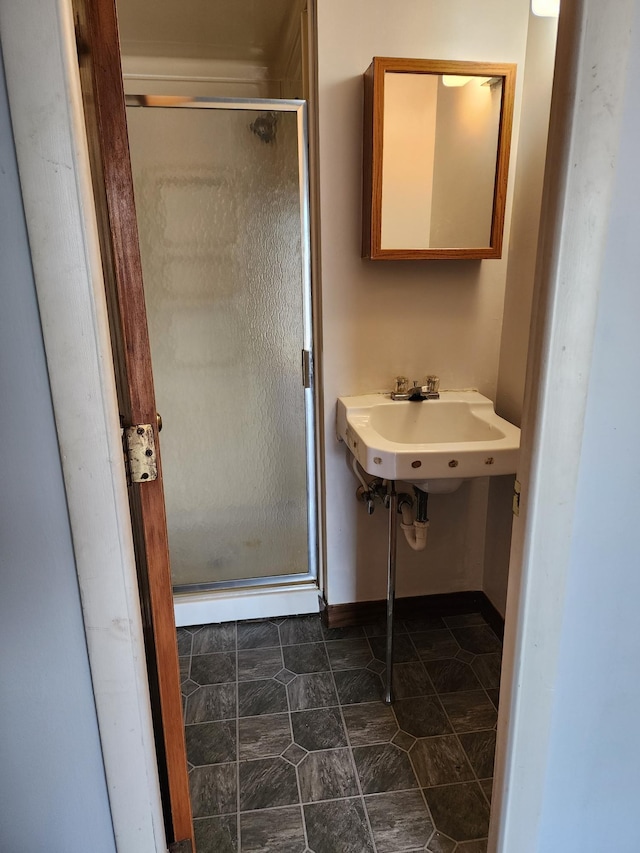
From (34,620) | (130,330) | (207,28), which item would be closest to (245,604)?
(34,620)

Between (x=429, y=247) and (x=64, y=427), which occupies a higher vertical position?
(x=429, y=247)

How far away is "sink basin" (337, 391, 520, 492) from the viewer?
145cm

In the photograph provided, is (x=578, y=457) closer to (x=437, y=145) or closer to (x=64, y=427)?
(x=64, y=427)

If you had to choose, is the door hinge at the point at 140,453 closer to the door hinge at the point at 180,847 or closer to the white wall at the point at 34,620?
the white wall at the point at 34,620

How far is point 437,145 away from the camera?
5.54ft

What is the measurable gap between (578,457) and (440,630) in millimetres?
1451

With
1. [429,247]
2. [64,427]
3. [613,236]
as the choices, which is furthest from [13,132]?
[429,247]

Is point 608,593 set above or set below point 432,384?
below

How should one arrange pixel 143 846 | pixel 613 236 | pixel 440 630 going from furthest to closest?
pixel 440 630, pixel 143 846, pixel 613 236

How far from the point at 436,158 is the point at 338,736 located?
70.1 inches

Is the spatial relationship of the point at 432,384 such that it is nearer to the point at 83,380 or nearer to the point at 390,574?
the point at 390,574

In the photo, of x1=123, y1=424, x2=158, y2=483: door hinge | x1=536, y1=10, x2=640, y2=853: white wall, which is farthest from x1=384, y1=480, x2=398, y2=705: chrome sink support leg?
x1=123, y1=424, x2=158, y2=483: door hinge

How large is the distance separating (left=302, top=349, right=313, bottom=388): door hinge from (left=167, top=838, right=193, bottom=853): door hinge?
137cm

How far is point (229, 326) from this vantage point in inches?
77.1
